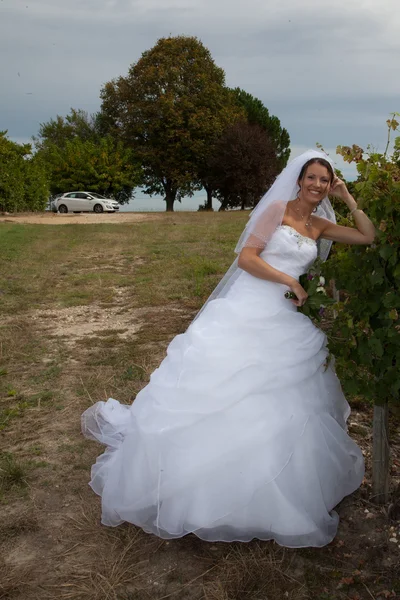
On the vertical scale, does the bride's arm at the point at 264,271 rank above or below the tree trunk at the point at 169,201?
above

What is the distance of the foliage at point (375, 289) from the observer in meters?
3.13

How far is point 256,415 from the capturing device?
351 centimetres

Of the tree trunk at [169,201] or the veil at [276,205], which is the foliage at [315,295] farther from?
the tree trunk at [169,201]

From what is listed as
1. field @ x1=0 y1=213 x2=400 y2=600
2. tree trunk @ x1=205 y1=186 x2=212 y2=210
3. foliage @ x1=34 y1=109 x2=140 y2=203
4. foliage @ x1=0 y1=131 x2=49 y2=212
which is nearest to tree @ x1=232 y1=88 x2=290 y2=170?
tree trunk @ x1=205 y1=186 x2=212 y2=210

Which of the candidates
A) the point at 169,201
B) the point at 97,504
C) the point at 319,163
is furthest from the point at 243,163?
the point at 97,504

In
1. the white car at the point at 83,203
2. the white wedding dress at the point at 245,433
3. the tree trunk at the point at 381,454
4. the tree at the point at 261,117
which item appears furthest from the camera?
the tree at the point at 261,117

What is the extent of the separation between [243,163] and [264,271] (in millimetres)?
42635

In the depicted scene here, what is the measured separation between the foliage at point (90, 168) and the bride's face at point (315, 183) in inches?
1672

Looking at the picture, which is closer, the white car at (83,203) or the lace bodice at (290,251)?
the lace bodice at (290,251)

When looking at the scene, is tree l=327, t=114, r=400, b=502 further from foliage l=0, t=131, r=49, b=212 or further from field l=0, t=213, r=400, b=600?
foliage l=0, t=131, r=49, b=212

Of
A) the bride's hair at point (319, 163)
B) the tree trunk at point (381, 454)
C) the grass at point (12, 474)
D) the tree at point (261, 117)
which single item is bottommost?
the grass at point (12, 474)

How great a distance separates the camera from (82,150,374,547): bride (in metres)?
3.40

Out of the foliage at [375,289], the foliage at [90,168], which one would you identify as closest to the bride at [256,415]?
the foliage at [375,289]

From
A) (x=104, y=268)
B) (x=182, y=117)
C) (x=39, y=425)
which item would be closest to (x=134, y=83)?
(x=182, y=117)
